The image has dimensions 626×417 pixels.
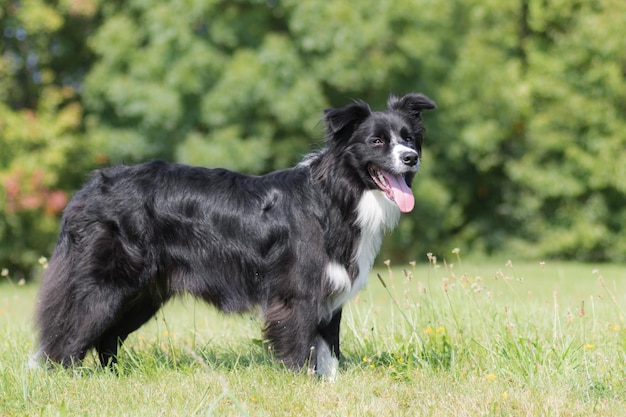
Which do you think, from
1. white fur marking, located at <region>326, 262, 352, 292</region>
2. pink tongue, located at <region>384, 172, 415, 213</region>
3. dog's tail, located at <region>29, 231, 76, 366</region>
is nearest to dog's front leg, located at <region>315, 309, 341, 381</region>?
white fur marking, located at <region>326, 262, 352, 292</region>

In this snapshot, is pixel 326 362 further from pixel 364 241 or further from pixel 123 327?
pixel 123 327

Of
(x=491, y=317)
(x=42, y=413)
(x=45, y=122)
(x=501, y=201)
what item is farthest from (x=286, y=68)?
(x=42, y=413)

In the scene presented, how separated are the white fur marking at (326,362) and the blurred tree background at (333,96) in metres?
12.8

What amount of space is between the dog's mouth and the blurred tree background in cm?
1268

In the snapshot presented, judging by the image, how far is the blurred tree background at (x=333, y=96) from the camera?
18.7 m

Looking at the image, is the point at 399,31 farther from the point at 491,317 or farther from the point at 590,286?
the point at 491,317

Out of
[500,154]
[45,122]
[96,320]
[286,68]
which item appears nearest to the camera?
[96,320]

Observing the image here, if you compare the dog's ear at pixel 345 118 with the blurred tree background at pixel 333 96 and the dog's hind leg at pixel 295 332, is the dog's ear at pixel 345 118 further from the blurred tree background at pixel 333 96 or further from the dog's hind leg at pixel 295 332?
the blurred tree background at pixel 333 96

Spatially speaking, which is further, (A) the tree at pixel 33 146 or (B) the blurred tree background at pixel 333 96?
(A) the tree at pixel 33 146

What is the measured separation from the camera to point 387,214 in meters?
5.46

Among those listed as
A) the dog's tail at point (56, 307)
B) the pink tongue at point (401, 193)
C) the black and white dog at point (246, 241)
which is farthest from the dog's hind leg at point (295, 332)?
the dog's tail at point (56, 307)

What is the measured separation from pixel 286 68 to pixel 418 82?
403 centimetres

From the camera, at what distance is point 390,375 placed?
5.48 metres

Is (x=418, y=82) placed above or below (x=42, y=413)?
above
